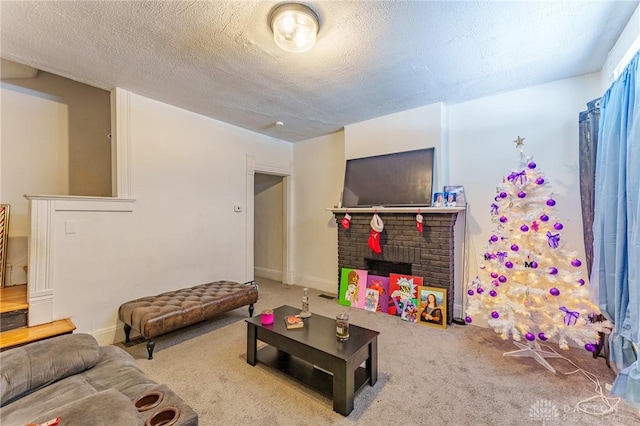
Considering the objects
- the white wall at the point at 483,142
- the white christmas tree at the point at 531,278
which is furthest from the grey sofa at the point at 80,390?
the white wall at the point at 483,142

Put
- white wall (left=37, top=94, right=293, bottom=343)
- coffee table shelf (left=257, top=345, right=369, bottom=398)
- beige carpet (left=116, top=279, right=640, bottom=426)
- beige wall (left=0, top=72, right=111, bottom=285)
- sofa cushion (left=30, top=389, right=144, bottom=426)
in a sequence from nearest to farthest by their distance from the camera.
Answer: sofa cushion (left=30, top=389, right=144, bottom=426)
beige carpet (left=116, top=279, right=640, bottom=426)
coffee table shelf (left=257, top=345, right=369, bottom=398)
white wall (left=37, top=94, right=293, bottom=343)
beige wall (left=0, top=72, right=111, bottom=285)

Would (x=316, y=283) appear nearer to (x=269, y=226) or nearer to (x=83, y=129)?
(x=269, y=226)

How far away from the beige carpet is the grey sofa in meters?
0.56

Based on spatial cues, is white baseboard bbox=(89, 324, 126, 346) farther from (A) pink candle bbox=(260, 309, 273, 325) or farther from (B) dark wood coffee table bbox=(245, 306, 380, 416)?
(A) pink candle bbox=(260, 309, 273, 325)

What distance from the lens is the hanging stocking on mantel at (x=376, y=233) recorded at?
3625 millimetres

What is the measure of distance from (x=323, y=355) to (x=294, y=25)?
2201mm

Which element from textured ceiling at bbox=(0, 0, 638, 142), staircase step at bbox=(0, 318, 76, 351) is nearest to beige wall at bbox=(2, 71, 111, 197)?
textured ceiling at bbox=(0, 0, 638, 142)

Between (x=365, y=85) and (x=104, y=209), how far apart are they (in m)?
2.93

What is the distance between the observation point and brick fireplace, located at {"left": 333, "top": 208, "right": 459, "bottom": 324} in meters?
3.21

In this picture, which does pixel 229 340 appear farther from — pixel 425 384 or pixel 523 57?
pixel 523 57

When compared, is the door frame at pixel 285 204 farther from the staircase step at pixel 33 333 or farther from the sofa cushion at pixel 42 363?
the sofa cushion at pixel 42 363

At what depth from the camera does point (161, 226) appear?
3268 millimetres

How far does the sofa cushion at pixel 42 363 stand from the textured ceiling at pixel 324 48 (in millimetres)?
2075

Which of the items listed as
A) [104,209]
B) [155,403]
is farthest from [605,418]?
[104,209]
